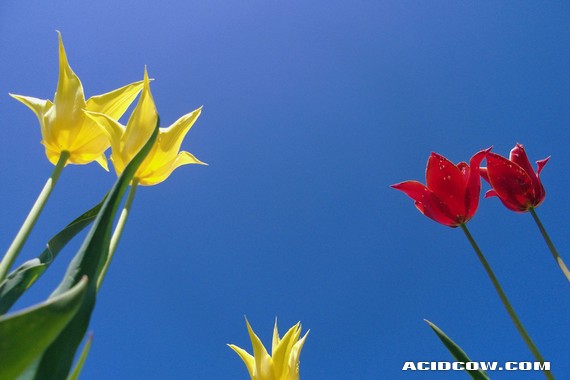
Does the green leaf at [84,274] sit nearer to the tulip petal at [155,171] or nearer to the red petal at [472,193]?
the tulip petal at [155,171]

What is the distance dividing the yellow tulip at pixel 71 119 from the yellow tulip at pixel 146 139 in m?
0.08

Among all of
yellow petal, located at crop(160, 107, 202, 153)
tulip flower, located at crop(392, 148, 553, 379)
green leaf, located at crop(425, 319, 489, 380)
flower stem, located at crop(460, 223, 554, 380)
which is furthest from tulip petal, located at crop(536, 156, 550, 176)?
yellow petal, located at crop(160, 107, 202, 153)

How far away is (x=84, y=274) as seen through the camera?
0.57 metres

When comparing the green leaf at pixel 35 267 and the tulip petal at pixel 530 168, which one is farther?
the tulip petal at pixel 530 168

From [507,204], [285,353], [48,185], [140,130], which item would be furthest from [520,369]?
[48,185]

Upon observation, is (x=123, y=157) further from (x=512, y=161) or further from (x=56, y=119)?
(x=512, y=161)

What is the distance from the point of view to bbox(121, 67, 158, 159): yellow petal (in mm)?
958

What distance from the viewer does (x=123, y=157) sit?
0.97m

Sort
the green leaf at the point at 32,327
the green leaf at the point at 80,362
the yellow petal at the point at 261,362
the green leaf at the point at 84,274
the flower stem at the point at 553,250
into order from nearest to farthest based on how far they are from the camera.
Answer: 1. the green leaf at the point at 32,327
2. the green leaf at the point at 84,274
3. the green leaf at the point at 80,362
4. the flower stem at the point at 553,250
5. the yellow petal at the point at 261,362

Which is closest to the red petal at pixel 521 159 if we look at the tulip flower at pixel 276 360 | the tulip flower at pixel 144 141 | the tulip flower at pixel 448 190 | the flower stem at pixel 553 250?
the tulip flower at pixel 448 190

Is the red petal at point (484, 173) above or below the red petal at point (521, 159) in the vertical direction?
below

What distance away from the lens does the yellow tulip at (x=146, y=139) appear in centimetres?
96

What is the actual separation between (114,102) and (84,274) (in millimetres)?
681

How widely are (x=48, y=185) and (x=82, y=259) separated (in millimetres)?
368
